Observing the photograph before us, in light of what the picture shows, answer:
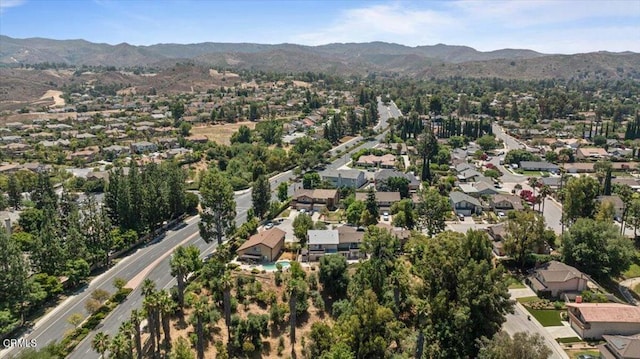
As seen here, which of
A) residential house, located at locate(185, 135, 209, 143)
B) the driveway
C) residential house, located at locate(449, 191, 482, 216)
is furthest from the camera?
residential house, located at locate(185, 135, 209, 143)

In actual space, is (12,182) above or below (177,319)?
above

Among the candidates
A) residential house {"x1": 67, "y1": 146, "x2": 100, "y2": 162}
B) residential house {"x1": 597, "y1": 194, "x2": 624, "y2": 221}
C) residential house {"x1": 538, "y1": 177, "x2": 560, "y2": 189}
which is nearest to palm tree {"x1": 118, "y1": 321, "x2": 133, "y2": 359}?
residential house {"x1": 597, "y1": 194, "x2": 624, "y2": 221}

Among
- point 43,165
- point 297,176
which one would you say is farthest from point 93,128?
point 297,176

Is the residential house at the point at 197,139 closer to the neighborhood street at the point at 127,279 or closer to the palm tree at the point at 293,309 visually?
the neighborhood street at the point at 127,279

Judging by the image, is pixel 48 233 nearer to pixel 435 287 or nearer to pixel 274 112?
pixel 435 287

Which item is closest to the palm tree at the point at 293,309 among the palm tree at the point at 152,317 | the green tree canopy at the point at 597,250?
the palm tree at the point at 152,317

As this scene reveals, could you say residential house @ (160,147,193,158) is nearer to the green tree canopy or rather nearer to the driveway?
the driveway
